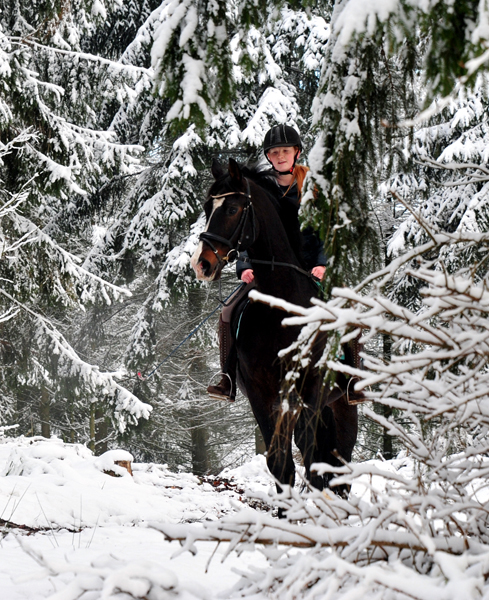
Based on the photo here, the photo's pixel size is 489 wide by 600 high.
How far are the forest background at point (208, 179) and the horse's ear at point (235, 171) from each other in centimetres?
72

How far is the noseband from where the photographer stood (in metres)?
4.09

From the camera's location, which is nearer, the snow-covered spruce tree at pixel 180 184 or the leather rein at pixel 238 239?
the leather rein at pixel 238 239

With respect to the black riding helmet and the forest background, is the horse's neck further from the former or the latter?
the black riding helmet

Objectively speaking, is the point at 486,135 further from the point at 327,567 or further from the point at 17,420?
the point at 17,420

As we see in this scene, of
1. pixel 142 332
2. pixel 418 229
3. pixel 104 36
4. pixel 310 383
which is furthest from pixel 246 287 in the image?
pixel 104 36

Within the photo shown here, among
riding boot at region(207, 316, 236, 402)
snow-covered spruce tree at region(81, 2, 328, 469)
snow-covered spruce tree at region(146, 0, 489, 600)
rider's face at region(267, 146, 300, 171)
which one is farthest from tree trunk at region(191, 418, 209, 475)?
snow-covered spruce tree at region(146, 0, 489, 600)

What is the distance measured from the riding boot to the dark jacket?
0.77 m

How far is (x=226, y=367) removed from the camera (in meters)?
4.93

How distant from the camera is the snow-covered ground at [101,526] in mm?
1642

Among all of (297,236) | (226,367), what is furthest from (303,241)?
(226,367)

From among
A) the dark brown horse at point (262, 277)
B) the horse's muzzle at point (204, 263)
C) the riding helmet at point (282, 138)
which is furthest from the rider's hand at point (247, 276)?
the riding helmet at point (282, 138)

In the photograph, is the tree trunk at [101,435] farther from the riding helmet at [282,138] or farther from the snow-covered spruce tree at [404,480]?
the snow-covered spruce tree at [404,480]

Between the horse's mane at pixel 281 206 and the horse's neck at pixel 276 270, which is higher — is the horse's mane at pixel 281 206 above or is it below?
above

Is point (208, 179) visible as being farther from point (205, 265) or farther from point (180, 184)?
point (205, 265)
